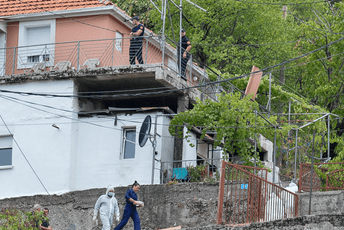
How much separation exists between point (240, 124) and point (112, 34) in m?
6.01

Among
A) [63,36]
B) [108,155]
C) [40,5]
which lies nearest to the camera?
[108,155]

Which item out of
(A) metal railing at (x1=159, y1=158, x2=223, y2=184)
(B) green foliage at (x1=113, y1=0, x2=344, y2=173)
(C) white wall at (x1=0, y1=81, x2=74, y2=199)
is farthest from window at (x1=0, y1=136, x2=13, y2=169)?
(B) green foliage at (x1=113, y1=0, x2=344, y2=173)

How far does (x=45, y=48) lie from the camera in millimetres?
21422

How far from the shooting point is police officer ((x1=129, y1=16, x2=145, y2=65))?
19719mm

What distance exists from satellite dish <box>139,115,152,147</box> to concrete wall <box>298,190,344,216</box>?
523 centimetres

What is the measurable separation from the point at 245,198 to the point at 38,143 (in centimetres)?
1034

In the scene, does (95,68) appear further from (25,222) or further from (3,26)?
(25,222)

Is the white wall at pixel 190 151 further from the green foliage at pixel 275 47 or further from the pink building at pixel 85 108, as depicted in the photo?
the green foliage at pixel 275 47

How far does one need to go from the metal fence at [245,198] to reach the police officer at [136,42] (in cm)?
833

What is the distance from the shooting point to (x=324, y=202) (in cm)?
1545

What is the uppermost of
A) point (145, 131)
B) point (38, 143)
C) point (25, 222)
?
point (145, 131)

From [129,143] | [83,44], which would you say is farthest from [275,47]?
[129,143]

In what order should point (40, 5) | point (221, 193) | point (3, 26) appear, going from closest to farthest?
point (221, 193) → point (3, 26) → point (40, 5)

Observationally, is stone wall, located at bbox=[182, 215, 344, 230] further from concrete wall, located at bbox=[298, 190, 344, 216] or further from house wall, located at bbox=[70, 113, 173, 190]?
house wall, located at bbox=[70, 113, 173, 190]
